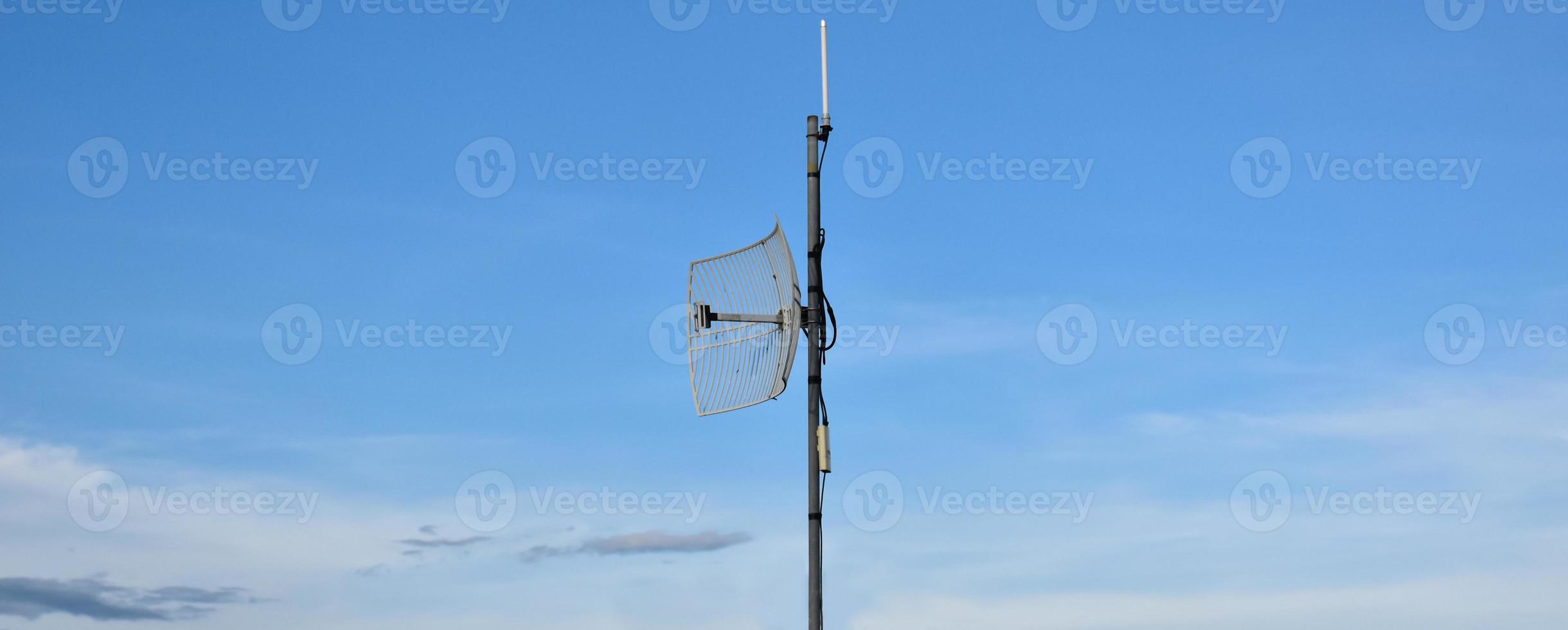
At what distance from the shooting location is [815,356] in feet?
45.5

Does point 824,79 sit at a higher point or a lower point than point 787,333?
higher

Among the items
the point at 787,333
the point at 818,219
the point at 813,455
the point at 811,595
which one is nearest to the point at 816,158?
the point at 818,219

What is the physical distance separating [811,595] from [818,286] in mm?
2538

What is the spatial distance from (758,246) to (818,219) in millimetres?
565

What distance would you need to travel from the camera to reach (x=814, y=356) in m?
13.9

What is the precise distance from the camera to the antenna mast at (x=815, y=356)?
13297 mm

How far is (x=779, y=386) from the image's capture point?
13.9 metres

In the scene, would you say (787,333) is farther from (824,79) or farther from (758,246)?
(824,79)

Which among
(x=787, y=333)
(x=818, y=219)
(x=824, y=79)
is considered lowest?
(x=787, y=333)

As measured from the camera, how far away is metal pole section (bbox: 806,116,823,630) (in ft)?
43.6

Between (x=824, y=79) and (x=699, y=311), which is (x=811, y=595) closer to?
(x=699, y=311)

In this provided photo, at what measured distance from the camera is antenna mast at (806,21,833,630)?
13.3 metres

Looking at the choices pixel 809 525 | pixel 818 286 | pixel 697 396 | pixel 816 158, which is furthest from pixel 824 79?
pixel 809 525

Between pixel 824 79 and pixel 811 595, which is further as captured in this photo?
pixel 824 79
